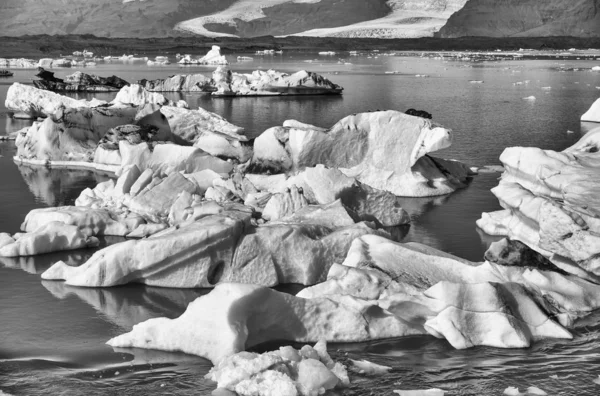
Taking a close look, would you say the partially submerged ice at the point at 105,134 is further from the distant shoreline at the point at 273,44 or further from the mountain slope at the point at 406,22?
the mountain slope at the point at 406,22

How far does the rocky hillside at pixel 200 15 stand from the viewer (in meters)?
89.3

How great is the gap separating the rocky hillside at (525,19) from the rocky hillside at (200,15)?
8.22 metres

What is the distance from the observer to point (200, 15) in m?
93.8

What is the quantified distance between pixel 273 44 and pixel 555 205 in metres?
66.6

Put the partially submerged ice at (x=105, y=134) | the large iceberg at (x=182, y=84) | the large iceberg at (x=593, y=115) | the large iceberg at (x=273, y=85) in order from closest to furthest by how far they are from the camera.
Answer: the partially submerged ice at (x=105, y=134)
the large iceberg at (x=593, y=115)
the large iceberg at (x=273, y=85)
the large iceberg at (x=182, y=84)

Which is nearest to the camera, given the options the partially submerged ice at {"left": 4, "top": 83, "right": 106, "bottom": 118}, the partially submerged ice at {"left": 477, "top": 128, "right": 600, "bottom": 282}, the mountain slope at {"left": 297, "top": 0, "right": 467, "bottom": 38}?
the partially submerged ice at {"left": 477, "top": 128, "right": 600, "bottom": 282}

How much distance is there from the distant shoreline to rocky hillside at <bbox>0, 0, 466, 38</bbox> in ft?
42.4

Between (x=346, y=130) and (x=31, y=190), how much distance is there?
4755 millimetres

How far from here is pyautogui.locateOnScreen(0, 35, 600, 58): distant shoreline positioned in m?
63.3

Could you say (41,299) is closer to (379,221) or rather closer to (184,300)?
(184,300)

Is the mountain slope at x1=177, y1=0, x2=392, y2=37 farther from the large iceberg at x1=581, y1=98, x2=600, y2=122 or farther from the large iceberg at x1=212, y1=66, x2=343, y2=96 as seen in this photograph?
the large iceberg at x1=581, y1=98, x2=600, y2=122

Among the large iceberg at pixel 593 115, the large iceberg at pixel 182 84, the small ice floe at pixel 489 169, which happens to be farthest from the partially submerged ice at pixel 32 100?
the large iceberg at pixel 593 115

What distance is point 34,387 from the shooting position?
18.0 ft

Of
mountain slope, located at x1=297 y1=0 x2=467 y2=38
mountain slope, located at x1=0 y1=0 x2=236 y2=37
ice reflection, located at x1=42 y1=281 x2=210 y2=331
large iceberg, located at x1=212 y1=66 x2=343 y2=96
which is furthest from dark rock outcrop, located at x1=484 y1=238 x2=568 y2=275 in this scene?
mountain slope, located at x1=0 y1=0 x2=236 y2=37
